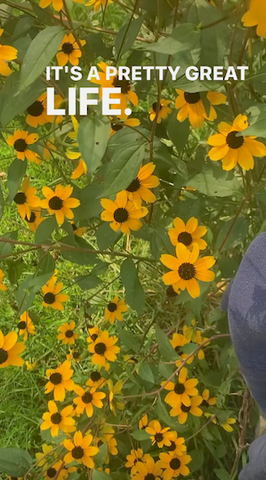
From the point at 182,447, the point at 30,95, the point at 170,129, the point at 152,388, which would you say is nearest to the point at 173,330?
the point at 152,388

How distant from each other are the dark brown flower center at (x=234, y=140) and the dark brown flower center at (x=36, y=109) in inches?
10.2

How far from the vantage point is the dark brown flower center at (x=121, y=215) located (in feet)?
2.13

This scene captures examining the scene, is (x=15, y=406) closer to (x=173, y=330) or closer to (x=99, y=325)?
(x=99, y=325)

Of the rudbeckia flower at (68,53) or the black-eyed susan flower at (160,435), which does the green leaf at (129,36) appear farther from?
the black-eyed susan flower at (160,435)

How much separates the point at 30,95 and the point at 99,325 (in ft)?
2.48

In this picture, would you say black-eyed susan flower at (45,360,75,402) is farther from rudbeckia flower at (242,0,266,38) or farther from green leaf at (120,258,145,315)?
rudbeckia flower at (242,0,266,38)

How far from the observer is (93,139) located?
500mm

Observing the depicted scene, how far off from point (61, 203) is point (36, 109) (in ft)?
0.43

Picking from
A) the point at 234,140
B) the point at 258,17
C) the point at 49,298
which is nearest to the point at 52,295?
the point at 49,298

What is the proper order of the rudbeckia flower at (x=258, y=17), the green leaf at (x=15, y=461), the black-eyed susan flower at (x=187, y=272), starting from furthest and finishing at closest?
the green leaf at (x=15, y=461), the black-eyed susan flower at (x=187, y=272), the rudbeckia flower at (x=258, y=17)

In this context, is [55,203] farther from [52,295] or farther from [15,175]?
[52,295]

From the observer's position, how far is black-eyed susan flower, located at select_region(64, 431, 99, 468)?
2.59 ft

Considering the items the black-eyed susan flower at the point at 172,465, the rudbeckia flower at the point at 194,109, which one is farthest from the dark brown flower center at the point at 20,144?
the black-eyed susan flower at the point at 172,465

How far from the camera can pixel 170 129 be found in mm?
Answer: 671
